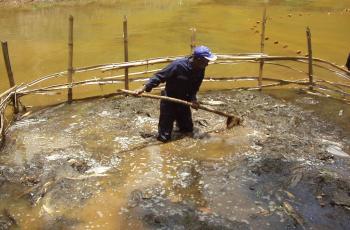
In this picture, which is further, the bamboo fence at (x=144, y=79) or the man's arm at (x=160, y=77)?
the bamboo fence at (x=144, y=79)

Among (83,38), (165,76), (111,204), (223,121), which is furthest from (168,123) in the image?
(83,38)

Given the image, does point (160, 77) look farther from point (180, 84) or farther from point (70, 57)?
point (70, 57)

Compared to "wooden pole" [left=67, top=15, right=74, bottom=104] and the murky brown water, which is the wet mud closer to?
the murky brown water

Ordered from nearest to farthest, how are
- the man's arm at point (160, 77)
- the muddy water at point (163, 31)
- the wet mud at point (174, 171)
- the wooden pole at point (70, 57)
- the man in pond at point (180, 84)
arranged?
the wet mud at point (174, 171), the man in pond at point (180, 84), the man's arm at point (160, 77), the wooden pole at point (70, 57), the muddy water at point (163, 31)

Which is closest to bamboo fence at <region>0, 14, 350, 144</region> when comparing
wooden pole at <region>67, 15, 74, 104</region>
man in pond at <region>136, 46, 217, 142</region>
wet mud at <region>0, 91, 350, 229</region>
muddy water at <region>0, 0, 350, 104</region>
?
wooden pole at <region>67, 15, 74, 104</region>

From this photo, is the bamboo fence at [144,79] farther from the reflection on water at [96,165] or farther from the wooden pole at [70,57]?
the reflection on water at [96,165]

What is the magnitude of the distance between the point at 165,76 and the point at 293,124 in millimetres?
2127

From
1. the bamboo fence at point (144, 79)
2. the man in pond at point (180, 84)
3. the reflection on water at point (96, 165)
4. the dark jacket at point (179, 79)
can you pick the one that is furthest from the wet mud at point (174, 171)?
the dark jacket at point (179, 79)

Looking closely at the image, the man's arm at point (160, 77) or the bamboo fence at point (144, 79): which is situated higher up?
the man's arm at point (160, 77)

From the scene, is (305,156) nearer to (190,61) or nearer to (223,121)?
(223,121)

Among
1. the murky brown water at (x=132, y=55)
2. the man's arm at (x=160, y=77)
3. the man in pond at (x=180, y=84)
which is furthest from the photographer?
the man's arm at (x=160, y=77)

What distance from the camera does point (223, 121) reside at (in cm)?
627

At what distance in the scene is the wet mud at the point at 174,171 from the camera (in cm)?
419

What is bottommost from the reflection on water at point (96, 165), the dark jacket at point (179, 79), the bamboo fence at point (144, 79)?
the reflection on water at point (96, 165)
